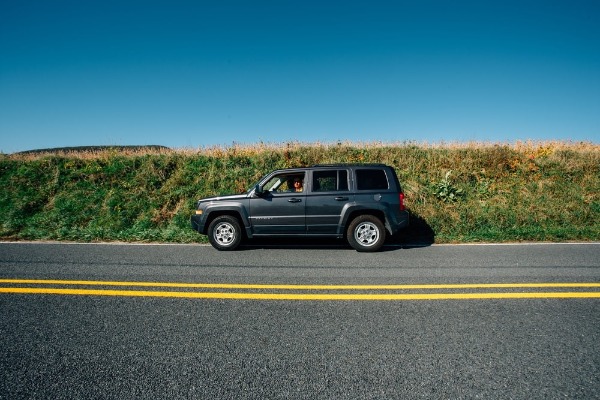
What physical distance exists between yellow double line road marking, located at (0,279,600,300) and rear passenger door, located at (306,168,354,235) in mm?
3064

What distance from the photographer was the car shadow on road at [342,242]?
7.71m

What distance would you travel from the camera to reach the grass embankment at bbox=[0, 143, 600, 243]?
9.62m

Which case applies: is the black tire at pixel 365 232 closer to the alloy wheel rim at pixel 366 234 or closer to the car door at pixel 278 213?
the alloy wheel rim at pixel 366 234

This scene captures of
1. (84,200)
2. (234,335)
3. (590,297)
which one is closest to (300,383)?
(234,335)

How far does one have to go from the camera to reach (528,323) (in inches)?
128

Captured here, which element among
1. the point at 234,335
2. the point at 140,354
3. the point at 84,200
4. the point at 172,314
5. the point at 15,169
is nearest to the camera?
the point at 140,354

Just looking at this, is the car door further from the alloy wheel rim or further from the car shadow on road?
the alloy wheel rim

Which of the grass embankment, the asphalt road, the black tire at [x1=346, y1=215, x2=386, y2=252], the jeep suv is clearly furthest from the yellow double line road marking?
the grass embankment

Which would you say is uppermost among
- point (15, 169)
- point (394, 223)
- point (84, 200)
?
point (15, 169)

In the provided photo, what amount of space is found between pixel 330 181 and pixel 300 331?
4893 mm

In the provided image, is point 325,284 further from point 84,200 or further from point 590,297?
point 84,200

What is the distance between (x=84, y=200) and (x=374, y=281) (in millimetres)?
11985

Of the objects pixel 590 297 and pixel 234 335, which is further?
pixel 590 297

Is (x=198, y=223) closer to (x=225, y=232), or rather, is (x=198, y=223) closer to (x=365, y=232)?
(x=225, y=232)
